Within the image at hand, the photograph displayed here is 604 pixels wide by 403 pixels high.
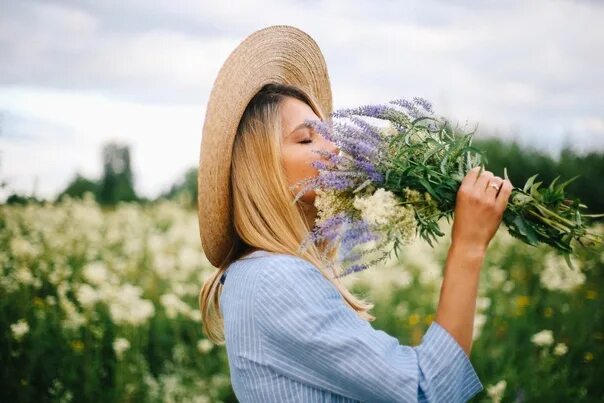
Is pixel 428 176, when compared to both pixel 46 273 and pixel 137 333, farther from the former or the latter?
pixel 46 273

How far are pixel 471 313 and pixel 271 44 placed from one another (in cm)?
126

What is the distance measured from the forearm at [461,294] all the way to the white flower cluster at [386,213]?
0.13 meters

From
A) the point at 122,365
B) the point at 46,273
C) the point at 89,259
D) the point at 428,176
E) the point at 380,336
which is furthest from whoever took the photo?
the point at 89,259

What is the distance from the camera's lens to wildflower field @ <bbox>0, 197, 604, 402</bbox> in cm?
359

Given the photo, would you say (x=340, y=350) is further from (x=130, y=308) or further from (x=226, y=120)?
(x=130, y=308)

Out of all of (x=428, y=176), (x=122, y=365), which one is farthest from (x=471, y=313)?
(x=122, y=365)

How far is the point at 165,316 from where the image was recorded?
4371mm

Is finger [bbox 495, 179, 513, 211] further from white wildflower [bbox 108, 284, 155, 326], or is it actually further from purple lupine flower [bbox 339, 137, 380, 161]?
white wildflower [bbox 108, 284, 155, 326]

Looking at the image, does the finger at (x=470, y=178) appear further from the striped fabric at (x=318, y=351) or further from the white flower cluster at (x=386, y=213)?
the striped fabric at (x=318, y=351)

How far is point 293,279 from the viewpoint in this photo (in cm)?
159

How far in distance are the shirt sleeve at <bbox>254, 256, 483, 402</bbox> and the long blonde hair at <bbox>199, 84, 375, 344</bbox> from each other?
0.66ft

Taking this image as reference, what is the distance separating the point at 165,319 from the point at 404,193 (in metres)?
3.02

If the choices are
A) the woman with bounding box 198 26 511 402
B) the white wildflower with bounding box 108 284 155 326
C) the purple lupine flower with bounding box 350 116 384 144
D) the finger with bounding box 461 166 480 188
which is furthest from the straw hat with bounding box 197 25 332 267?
the white wildflower with bounding box 108 284 155 326

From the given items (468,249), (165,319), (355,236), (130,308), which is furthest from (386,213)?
(165,319)
